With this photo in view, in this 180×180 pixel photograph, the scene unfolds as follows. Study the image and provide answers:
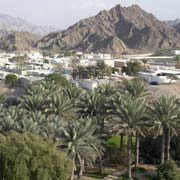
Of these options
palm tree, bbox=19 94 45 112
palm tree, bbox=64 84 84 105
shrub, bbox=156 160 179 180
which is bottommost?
shrub, bbox=156 160 179 180

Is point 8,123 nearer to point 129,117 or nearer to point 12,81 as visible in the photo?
point 129,117

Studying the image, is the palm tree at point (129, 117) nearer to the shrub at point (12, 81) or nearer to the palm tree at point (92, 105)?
the palm tree at point (92, 105)

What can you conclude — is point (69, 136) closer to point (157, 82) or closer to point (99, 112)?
point (99, 112)

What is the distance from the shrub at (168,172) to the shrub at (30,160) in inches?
296

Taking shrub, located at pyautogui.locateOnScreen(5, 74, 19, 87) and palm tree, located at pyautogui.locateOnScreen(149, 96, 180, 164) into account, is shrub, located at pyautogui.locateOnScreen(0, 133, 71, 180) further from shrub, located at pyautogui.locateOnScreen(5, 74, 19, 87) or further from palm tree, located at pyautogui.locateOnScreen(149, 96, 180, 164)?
shrub, located at pyautogui.locateOnScreen(5, 74, 19, 87)

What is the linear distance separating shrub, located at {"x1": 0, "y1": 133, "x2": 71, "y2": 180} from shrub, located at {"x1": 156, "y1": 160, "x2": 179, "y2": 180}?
7522mm

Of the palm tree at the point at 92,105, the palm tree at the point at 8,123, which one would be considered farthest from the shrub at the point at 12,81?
the palm tree at the point at 8,123

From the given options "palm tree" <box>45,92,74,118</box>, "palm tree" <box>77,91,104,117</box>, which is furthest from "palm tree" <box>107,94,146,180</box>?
"palm tree" <box>45,92,74,118</box>

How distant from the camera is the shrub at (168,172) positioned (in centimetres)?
2910

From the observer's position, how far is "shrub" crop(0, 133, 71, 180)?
23375mm

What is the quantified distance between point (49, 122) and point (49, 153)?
558 cm

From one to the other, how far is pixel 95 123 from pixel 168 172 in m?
5.55

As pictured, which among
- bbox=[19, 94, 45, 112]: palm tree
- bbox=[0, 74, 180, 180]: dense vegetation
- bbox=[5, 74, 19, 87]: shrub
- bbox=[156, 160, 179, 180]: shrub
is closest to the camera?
bbox=[0, 74, 180, 180]: dense vegetation

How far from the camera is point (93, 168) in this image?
33.9 m
